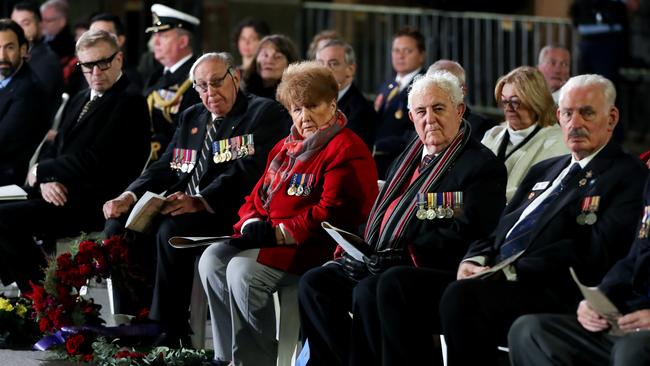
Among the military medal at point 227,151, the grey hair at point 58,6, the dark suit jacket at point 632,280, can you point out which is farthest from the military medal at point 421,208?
the grey hair at point 58,6

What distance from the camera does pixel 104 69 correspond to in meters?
8.35

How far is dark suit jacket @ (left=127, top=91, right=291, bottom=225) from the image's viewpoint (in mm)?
7375

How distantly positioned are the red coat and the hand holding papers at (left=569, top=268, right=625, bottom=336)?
160 centimetres

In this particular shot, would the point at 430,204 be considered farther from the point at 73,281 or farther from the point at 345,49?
the point at 345,49

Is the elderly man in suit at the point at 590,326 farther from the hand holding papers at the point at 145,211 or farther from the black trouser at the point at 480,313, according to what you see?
the hand holding papers at the point at 145,211

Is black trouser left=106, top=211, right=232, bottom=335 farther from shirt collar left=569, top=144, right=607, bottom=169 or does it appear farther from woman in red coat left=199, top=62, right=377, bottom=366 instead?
shirt collar left=569, top=144, right=607, bottom=169

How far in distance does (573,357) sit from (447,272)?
77 centimetres

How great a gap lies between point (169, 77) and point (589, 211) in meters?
4.39

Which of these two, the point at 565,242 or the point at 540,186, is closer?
the point at 565,242

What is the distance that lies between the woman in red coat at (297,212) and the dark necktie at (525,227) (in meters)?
0.96

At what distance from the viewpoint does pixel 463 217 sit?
5941 millimetres

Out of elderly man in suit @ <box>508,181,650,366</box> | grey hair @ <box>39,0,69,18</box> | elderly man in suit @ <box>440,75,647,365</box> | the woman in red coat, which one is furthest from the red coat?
grey hair @ <box>39,0,69,18</box>

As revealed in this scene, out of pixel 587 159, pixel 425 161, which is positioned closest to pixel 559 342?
pixel 587 159

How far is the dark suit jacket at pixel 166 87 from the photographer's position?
351 inches
